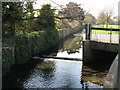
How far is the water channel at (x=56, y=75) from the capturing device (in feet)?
29.4

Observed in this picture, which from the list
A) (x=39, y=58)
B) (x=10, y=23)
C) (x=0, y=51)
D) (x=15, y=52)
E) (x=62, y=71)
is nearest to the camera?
(x=0, y=51)

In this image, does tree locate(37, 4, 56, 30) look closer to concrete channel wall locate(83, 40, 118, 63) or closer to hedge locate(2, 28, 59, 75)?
hedge locate(2, 28, 59, 75)

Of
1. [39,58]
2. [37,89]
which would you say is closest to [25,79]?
[37,89]

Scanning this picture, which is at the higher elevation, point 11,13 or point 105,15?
point 105,15

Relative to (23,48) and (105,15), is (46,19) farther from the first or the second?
(105,15)

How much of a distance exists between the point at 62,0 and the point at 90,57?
5.51 m

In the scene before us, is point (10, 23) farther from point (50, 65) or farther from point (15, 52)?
point (50, 65)

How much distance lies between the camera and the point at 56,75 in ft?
34.4

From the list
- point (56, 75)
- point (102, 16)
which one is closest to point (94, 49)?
point (56, 75)

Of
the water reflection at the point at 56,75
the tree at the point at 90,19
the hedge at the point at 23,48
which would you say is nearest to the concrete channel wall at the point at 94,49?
the water reflection at the point at 56,75

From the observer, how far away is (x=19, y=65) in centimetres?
1252

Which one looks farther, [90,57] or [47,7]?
[47,7]

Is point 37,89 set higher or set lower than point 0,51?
lower

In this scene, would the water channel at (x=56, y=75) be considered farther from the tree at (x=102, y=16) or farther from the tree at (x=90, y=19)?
the tree at (x=90, y=19)
